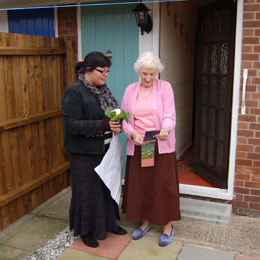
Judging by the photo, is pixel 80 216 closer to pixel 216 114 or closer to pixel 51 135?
pixel 51 135

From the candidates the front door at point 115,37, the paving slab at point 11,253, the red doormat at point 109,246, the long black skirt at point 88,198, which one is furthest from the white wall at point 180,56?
the paving slab at point 11,253

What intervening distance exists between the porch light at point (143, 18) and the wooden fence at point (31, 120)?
3.32 feet

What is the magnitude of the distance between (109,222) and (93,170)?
0.60 metres

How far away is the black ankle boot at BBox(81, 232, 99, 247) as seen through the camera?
10.5 ft

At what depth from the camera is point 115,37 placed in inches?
161

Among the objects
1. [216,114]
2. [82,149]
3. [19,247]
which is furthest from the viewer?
[216,114]

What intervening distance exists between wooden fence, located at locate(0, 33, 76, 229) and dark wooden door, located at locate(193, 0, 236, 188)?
1.75m

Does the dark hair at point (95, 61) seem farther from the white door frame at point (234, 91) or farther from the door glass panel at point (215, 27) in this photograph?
the door glass panel at point (215, 27)

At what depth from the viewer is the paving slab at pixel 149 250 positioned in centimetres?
303

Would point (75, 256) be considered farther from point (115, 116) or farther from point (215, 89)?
point (215, 89)

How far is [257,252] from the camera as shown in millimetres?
3074

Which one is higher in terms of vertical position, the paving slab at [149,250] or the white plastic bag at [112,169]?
the white plastic bag at [112,169]

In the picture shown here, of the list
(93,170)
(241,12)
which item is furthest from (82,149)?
(241,12)

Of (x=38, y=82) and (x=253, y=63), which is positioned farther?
(x=38, y=82)
